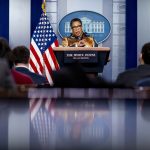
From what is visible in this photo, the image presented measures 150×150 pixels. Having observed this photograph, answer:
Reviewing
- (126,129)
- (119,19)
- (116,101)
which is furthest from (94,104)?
(119,19)

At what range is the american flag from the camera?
5.79 m

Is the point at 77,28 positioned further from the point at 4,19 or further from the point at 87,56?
the point at 4,19

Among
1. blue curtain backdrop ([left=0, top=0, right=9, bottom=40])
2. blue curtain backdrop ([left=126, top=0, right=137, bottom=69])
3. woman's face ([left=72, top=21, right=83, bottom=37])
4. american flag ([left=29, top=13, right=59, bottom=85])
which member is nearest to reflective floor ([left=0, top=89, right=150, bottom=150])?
woman's face ([left=72, top=21, right=83, bottom=37])

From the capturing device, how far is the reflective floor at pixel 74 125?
273 millimetres

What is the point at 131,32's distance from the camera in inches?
261

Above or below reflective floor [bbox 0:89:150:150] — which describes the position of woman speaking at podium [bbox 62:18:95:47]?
above

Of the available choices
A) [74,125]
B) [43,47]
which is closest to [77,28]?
[43,47]

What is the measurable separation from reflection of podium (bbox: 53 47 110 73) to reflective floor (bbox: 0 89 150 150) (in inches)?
144

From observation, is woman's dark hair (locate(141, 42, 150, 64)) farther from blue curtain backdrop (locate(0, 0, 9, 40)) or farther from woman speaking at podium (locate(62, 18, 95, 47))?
blue curtain backdrop (locate(0, 0, 9, 40))

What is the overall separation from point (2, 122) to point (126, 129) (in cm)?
11

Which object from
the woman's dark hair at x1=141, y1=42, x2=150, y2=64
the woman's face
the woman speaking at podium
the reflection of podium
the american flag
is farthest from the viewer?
the american flag

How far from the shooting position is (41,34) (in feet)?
20.4

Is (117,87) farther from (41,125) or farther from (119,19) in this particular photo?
(119,19)

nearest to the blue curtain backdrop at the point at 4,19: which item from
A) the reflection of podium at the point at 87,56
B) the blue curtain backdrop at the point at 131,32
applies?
the blue curtain backdrop at the point at 131,32
